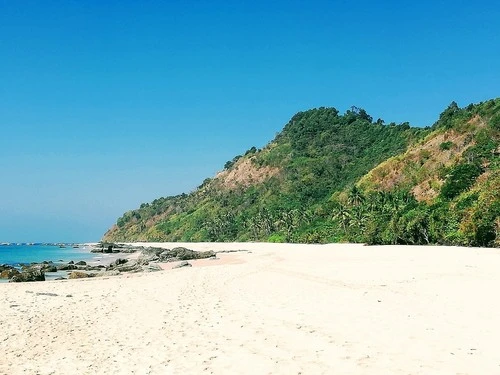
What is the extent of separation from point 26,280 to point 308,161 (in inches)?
6000

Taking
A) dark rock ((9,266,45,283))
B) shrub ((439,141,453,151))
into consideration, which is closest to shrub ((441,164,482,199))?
shrub ((439,141,453,151))

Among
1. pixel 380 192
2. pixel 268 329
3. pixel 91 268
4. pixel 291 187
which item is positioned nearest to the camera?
pixel 268 329

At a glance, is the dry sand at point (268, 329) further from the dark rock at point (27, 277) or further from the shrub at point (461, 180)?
the shrub at point (461, 180)

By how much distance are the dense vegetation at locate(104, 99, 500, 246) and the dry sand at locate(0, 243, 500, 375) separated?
36170mm

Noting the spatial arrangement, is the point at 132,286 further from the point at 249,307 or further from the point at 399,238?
the point at 399,238

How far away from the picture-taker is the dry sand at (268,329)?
10547 mm

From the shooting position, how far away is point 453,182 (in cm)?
7825

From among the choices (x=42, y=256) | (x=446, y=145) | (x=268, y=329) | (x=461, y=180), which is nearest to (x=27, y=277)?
(x=268, y=329)

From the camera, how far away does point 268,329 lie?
555 inches

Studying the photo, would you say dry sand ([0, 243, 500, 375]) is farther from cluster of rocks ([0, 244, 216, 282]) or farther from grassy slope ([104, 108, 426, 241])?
grassy slope ([104, 108, 426, 241])

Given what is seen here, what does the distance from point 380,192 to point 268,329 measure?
92.1 metres

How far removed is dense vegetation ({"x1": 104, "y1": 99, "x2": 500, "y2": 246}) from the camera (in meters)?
61.9

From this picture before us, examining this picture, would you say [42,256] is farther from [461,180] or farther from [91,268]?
[461,180]

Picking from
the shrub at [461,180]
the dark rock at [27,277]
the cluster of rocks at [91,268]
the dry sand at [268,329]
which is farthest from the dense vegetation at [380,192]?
the dark rock at [27,277]
